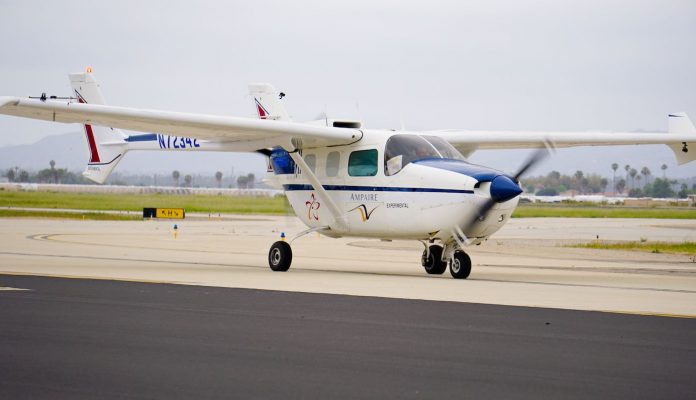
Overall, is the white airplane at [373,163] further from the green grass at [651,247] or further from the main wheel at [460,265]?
the green grass at [651,247]

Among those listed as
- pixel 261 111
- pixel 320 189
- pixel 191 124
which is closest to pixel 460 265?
pixel 320 189

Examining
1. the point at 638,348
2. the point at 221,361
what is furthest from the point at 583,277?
the point at 221,361

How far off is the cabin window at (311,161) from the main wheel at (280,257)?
5.62ft

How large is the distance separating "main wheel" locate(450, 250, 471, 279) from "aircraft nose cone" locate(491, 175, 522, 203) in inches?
62.2

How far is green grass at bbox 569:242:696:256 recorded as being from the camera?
32.7 meters

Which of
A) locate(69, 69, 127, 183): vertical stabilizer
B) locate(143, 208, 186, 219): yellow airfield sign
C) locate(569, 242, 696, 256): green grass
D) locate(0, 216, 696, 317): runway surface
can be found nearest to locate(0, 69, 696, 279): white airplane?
locate(0, 216, 696, 317): runway surface

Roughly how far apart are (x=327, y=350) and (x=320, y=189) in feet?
38.2

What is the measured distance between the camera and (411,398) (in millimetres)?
7746

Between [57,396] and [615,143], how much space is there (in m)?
17.9

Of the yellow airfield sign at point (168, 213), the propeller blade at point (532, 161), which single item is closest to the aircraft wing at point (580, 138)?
the propeller blade at point (532, 161)

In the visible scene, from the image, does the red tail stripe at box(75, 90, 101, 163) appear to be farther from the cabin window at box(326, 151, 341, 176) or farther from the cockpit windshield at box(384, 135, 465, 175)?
the cockpit windshield at box(384, 135, 465, 175)

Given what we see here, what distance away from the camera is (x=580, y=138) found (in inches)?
917

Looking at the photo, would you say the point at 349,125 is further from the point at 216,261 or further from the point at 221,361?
the point at 221,361

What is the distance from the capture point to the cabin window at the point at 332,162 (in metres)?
21.5
